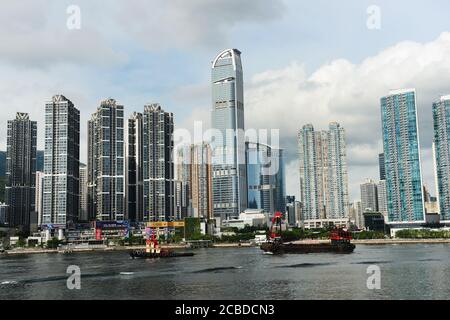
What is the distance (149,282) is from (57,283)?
13131mm

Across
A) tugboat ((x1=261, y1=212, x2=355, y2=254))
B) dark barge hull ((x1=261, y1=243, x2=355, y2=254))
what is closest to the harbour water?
dark barge hull ((x1=261, y1=243, x2=355, y2=254))

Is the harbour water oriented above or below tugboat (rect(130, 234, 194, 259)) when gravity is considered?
above

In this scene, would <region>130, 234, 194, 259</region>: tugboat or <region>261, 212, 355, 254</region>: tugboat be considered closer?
<region>130, 234, 194, 259</region>: tugboat

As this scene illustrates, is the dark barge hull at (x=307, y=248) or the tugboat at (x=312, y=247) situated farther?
the tugboat at (x=312, y=247)

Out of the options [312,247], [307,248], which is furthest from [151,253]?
[312,247]

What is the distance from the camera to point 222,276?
77000mm

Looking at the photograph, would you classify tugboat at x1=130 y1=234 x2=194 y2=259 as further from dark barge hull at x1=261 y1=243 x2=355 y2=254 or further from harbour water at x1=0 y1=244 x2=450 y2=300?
harbour water at x1=0 y1=244 x2=450 y2=300

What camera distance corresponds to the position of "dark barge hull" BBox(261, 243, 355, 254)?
143625 millimetres

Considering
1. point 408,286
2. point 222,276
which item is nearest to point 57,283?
point 222,276

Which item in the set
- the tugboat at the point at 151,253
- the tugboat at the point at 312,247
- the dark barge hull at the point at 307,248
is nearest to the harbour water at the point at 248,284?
the tugboat at the point at 151,253

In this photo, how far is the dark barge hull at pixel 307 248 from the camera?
144 metres

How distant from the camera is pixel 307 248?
5871 inches

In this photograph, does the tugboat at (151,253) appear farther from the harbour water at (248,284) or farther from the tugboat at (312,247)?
the harbour water at (248,284)
